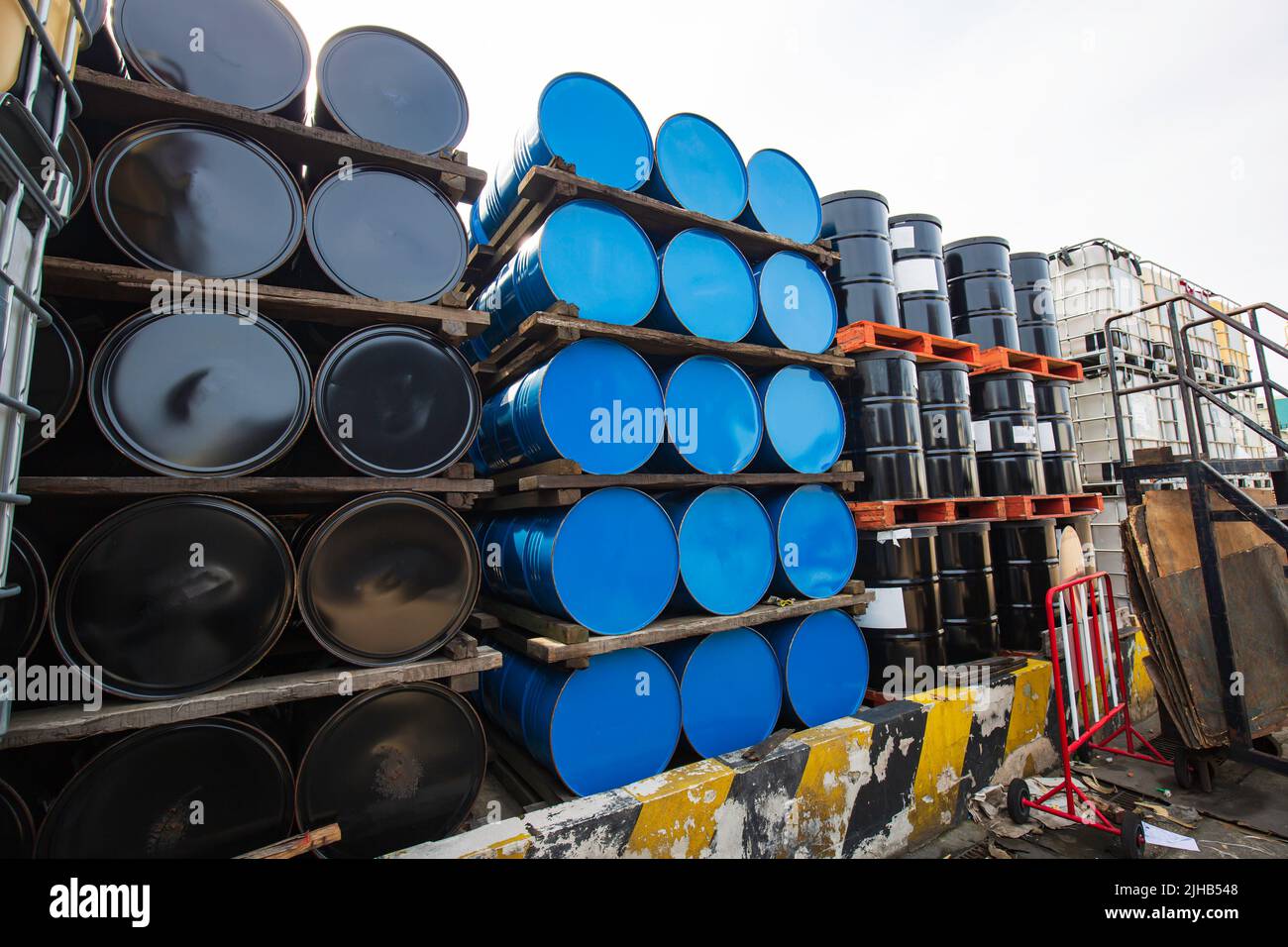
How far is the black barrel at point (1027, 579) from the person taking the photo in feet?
17.6

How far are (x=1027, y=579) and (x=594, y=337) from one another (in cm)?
471

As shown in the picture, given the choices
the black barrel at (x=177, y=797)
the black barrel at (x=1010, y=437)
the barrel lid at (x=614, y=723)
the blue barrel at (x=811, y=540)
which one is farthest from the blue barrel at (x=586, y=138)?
the black barrel at (x=1010, y=437)

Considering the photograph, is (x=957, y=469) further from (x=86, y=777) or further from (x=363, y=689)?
(x=86, y=777)

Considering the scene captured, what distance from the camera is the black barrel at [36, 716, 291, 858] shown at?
207 centimetres

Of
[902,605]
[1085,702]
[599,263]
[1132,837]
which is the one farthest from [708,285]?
[1085,702]

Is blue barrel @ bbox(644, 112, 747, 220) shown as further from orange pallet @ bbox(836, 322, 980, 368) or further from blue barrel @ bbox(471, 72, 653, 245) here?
orange pallet @ bbox(836, 322, 980, 368)

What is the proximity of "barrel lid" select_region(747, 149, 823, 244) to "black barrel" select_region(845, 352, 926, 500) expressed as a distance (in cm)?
115

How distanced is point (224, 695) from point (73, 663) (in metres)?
0.48

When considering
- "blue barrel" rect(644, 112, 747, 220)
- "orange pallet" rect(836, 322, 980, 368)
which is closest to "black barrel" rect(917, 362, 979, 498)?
"orange pallet" rect(836, 322, 980, 368)

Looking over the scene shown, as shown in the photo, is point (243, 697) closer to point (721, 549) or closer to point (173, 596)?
point (173, 596)

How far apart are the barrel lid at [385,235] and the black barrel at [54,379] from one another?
3.15 ft

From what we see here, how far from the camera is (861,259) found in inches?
197

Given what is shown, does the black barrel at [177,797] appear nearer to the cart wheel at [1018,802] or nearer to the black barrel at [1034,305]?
the cart wheel at [1018,802]
